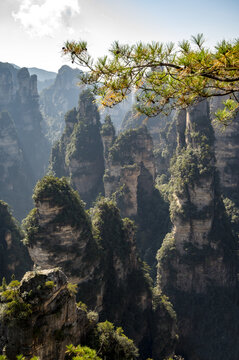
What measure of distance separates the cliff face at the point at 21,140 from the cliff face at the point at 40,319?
71.7 metres

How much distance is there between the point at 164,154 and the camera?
2562 inches

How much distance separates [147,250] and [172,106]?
38.7 m

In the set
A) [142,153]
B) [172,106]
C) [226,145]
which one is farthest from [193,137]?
[172,106]

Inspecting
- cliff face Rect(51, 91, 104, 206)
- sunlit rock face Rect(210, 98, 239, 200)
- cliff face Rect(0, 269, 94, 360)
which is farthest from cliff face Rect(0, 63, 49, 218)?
cliff face Rect(0, 269, 94, 360)

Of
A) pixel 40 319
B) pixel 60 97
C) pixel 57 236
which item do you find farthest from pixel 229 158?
pixel 60 97

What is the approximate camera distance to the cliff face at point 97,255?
21188 mm

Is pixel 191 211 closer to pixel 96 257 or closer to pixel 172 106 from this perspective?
pixel 96 257

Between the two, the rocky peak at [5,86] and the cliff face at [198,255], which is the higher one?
the rocky peak at [5,86]

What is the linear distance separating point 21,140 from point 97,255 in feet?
287

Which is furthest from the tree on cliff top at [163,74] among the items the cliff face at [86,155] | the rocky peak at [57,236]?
the cliff face at [86,155]

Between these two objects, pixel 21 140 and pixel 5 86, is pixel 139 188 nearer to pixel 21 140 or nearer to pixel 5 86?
pixel 21 140

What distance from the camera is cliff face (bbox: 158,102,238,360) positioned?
32781 mm

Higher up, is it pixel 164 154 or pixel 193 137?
pixel 164 154

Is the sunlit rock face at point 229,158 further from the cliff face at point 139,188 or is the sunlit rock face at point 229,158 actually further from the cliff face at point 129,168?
the cliff face at point 129,168
